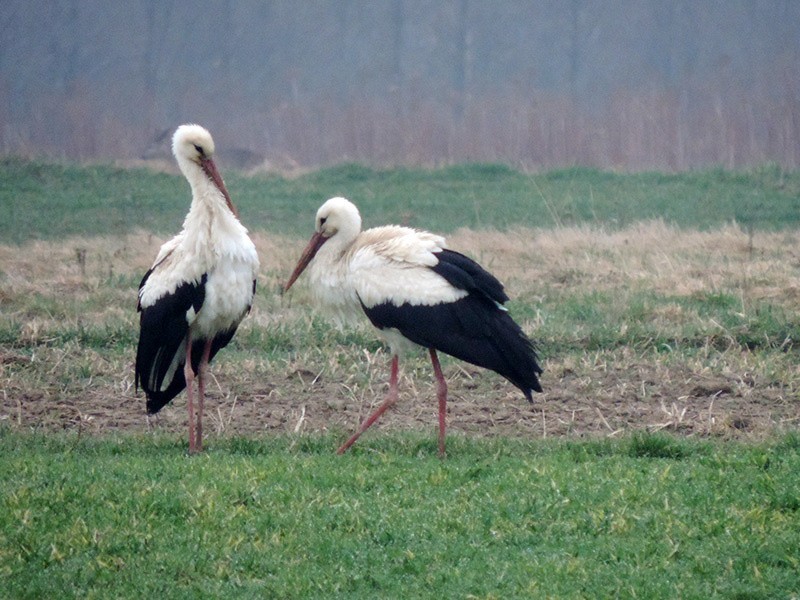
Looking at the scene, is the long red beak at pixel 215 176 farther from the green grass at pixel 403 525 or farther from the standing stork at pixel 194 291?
the green grass at pixel 403 525

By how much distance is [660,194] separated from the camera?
18703mm

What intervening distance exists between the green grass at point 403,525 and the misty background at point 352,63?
74.0 ft

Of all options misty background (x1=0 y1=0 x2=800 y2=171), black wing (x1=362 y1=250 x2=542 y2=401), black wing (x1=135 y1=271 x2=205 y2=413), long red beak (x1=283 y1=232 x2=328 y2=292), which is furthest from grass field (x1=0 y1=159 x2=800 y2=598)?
misty background (x1=0 y1=0 x2=800 y2=171)

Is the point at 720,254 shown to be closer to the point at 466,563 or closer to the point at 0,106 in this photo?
the point at 466,563

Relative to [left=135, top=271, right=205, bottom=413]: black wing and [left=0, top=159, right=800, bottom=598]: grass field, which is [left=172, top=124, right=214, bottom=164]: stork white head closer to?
[left=135, top=271, right=205, bottom=413]: black wing

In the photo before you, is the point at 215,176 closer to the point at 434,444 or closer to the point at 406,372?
the point at 406,372

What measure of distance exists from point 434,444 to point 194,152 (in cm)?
218

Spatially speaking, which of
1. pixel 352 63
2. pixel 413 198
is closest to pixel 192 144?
pixel 413 198

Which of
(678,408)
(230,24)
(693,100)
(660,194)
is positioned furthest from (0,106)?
(678,408)

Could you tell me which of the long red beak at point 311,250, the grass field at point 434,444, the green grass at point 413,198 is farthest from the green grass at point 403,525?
the green grass at point 413,198

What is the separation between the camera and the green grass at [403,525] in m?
4.32

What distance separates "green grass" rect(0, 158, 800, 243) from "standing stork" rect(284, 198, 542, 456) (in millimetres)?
8435

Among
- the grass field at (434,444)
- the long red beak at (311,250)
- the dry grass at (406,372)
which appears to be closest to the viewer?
the grass field at (434,444)

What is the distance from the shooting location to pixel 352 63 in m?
40.1
